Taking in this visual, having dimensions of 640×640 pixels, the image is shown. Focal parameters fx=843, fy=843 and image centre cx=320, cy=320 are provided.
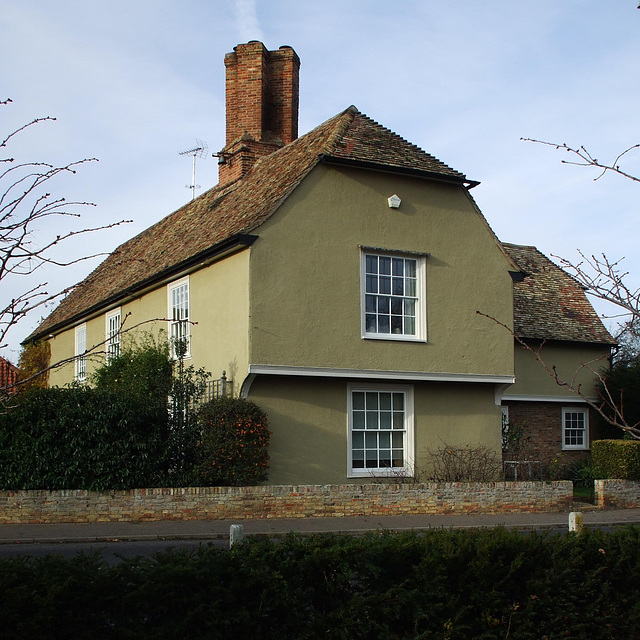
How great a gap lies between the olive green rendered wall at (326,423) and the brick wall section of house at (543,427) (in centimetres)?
477

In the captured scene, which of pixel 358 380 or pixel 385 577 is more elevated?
pixel 358 380

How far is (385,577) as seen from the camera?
21.7 feet

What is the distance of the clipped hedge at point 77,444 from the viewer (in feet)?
50.2

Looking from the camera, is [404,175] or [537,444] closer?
[404,175]

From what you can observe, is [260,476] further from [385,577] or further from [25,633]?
[25,633]

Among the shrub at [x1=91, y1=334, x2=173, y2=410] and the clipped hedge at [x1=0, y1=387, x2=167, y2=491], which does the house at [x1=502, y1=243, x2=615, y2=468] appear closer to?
the shrub at [x1=91, y1=334, x2=173, y2=410]

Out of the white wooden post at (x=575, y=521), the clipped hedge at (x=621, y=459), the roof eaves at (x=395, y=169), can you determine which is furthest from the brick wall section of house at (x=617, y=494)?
the white wooden post at (x=575, y=521)

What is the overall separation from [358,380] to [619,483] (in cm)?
665

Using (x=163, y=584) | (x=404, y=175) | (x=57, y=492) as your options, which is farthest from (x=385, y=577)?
(x=404, y=175)

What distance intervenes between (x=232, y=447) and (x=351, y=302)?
4.46m

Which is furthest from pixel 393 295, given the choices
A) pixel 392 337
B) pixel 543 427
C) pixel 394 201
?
pixel 543 427

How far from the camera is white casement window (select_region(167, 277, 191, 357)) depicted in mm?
20781

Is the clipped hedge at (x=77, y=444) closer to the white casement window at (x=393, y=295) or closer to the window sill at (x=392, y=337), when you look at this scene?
the window sill at (x=392, y=337)

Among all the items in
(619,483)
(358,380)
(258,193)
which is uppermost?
(258,193)
